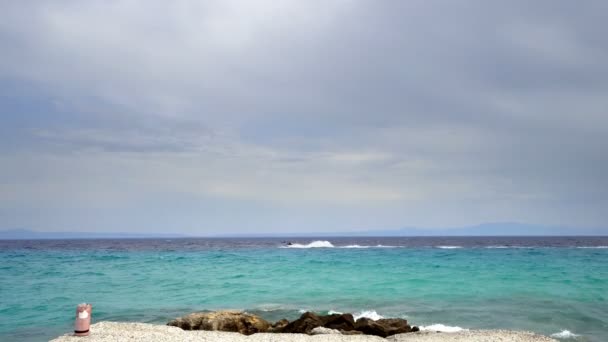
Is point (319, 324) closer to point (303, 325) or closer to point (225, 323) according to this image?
point (303, 325)

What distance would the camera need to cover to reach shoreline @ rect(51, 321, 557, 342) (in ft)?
39.4

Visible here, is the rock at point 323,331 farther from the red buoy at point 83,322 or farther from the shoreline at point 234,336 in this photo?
the red buoy at point 83,322

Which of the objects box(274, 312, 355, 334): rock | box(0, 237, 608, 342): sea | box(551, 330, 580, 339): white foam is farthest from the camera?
box(0, 237, 608, 342): sea

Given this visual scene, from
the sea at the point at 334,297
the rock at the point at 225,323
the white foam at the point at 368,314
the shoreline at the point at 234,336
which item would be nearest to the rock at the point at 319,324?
the rock at the point at 225,323

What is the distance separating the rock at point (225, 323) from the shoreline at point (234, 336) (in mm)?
720

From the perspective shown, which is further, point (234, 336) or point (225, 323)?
point (225, 323)

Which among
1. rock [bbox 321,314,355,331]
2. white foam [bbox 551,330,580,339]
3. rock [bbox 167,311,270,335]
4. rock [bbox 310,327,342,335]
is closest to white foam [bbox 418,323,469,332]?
white foam [bbox 551,330,580,339]

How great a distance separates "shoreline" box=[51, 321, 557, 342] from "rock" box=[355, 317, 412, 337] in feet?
1.27

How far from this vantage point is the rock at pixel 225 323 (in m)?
14.3

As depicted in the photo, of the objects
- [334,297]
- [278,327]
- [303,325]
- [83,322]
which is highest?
[83,322]

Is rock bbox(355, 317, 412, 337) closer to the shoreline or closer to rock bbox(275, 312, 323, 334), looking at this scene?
the shoreline

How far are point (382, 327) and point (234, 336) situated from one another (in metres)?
4.32

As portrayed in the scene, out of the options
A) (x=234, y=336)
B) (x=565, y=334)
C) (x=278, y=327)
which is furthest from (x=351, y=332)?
(x=565, y=334)

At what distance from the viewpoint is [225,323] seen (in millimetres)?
14375
